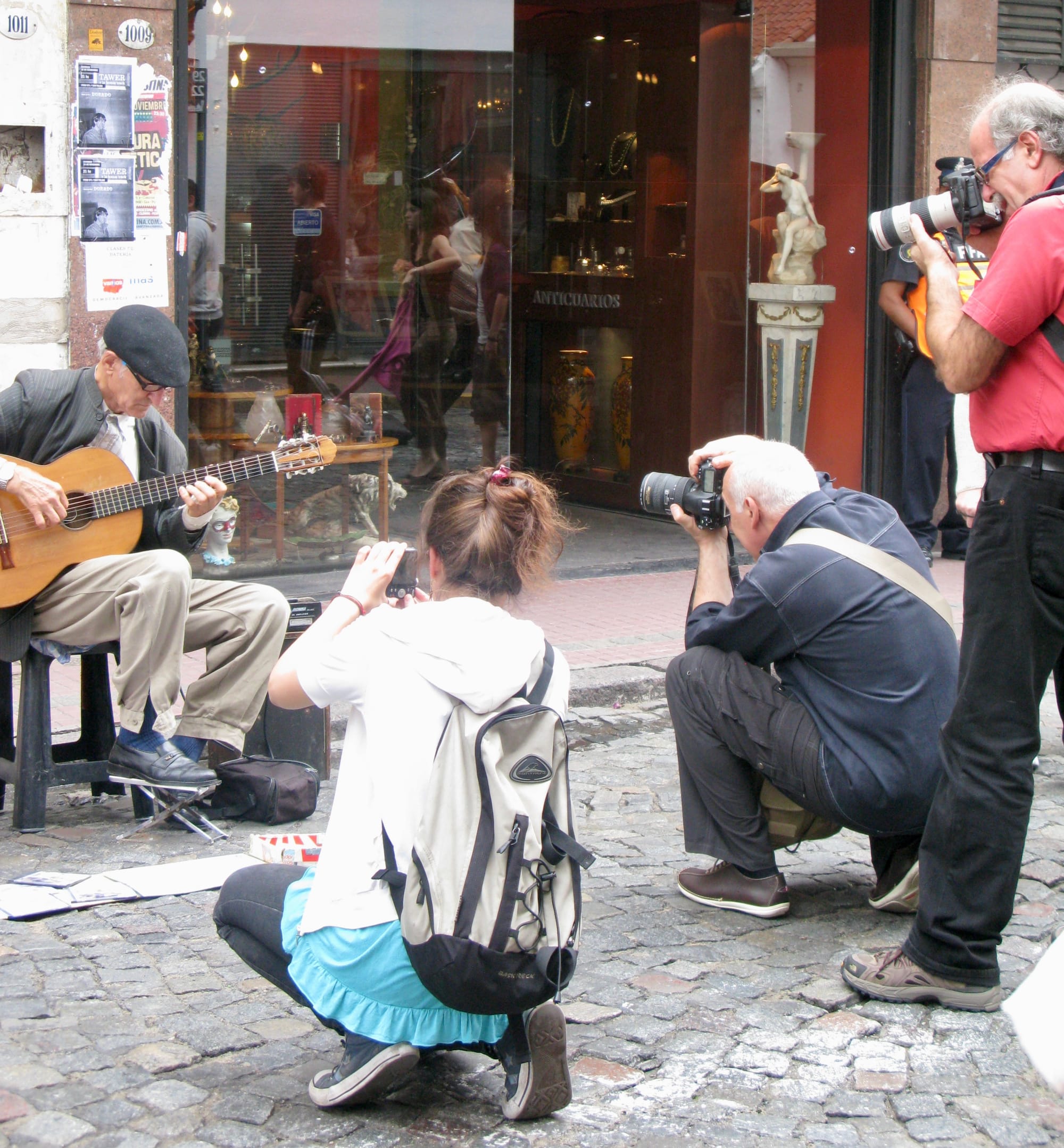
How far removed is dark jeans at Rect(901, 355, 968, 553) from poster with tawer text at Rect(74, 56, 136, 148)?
4256 mm

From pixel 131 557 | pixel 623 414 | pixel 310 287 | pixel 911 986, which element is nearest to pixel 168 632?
pixel 131 557

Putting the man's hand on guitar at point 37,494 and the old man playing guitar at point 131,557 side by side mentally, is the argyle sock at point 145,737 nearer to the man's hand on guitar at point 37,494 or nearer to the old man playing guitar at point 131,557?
the old man playing guitar at point 131,557

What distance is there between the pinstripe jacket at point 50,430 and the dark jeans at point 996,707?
2.46 m

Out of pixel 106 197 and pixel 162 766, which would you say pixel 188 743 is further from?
pixel 106 197

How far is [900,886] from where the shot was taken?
3.90 metres

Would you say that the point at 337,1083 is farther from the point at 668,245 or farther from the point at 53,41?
the point at 668,245

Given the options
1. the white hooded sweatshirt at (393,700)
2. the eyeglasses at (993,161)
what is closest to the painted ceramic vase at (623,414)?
the eyeglasses at (993,161)

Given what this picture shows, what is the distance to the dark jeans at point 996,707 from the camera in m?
3.14

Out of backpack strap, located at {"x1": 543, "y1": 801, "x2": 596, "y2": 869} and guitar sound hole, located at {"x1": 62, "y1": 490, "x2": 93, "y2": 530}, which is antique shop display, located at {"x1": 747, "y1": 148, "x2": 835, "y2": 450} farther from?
backpack strap, located at {"x1": 543, "y1": 801, "x2": 596, "y2": 869}

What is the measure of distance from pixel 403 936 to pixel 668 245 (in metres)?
7.42

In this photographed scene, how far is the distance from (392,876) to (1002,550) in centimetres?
141

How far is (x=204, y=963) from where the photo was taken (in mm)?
3598

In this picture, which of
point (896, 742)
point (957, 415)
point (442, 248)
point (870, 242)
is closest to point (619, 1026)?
point (896, 742)

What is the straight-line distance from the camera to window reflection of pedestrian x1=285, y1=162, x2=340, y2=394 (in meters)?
7.50
